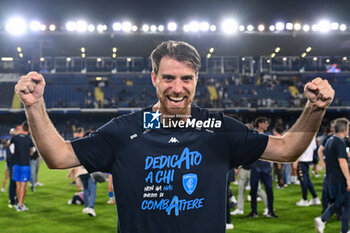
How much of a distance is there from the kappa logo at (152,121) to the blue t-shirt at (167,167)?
0.02m

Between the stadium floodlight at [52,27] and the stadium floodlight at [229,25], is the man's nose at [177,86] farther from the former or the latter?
the stadium floodlight at [52,27]

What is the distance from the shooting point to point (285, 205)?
→ 10.6 meters

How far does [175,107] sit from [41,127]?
639mm

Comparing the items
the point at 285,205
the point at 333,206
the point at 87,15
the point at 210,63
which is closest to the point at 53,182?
the point at 285,205

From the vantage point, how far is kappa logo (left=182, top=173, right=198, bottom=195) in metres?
2.14

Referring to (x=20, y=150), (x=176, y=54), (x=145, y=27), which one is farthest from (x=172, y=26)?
(x=176, y=54)

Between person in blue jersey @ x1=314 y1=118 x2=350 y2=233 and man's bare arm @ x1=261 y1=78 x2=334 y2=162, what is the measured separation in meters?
5.16

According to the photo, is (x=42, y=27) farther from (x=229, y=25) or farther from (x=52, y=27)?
(x=229, y=25)

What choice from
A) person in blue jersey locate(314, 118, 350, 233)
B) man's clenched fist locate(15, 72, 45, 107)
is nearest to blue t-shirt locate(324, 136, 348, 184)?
person in blue jersey locate(314, 118, 350, 233)

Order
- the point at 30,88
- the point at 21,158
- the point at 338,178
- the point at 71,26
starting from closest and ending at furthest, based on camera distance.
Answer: the point at 30,88, the point at 338,178, the point at 21,158, the point at 71,26

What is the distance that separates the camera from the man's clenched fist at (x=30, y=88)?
1.87 metres

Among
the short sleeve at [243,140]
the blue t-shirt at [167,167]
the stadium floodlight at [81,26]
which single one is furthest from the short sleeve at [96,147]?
the stadium floodlight at [81,26]

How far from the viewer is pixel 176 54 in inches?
86.3

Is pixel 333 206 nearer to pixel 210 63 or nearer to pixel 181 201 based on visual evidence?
pixel 181 201
